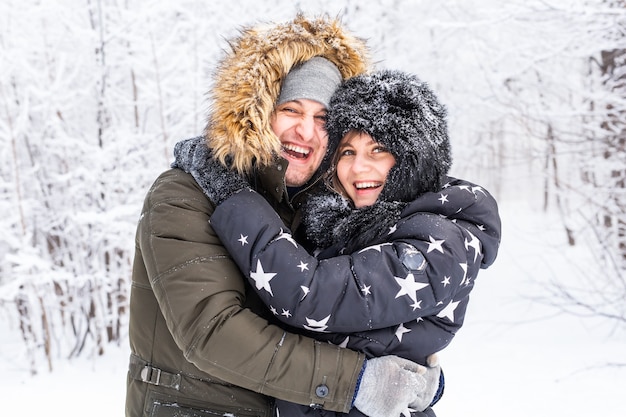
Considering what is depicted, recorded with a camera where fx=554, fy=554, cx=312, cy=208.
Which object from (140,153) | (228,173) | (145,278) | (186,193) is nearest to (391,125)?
(228,173)

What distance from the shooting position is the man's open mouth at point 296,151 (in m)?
2.37

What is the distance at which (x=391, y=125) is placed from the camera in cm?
212

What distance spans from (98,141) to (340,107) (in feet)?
16.6

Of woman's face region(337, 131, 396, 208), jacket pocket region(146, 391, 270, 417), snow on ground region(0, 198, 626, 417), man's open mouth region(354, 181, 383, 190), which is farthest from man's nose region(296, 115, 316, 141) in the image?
snow on ground region(0, 198, 626, 417)

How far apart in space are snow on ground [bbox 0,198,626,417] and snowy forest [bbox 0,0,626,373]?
32 cm

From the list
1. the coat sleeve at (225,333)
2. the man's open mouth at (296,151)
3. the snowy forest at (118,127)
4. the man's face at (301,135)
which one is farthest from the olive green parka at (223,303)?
the snowy forest at (118,127)

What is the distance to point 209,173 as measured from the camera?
1.99 metres

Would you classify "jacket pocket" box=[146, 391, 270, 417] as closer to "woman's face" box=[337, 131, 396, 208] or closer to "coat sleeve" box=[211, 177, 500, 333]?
"coat sleeve" box=[211, 177, 500, 333]

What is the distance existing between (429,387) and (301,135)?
1.12m

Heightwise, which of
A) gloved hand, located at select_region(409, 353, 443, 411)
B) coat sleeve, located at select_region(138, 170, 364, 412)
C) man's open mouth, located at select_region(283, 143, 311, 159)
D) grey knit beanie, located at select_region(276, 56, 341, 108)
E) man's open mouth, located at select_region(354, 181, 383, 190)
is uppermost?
grey knit beanie, located at select_region(276, 56, 341, 108)

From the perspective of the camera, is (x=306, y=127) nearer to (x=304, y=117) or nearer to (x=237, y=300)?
(x=304, y=117)

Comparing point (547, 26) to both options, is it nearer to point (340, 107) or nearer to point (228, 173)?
point (340, 107)

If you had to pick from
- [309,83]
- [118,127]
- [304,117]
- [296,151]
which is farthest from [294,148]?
[118,127]

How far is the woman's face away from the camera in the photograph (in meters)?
2.20
